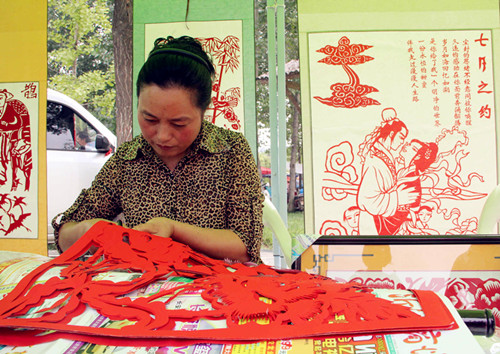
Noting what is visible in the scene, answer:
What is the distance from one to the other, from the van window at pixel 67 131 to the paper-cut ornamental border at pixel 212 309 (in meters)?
2.09

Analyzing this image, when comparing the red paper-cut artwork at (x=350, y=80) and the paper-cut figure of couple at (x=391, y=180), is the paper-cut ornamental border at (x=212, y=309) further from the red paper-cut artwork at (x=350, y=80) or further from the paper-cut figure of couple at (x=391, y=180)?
the red paper-cut artwork at (x=350, y=80)

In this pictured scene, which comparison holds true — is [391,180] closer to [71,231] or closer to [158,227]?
[158,227]

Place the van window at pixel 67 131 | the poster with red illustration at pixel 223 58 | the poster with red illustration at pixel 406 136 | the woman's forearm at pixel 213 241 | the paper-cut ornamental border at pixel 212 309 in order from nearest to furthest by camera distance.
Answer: the paper-cut ornamental border at pixel 212 309, the woman's forearm at pixel 213 241, the poster with red illustration at pixel 406 136, the poster with red illustration at pixel 223 58, the van window at pixel 67 131

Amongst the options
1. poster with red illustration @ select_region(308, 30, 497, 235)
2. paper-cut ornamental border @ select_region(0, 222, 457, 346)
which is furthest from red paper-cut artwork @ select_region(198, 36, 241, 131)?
paper-cut ornamental border @ select_region(0, 222, 457, 346)

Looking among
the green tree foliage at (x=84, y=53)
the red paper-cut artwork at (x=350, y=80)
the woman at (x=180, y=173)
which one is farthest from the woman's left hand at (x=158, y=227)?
the green tree foliage at (x=84, y=53)

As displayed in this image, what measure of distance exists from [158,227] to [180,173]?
0.31 meters

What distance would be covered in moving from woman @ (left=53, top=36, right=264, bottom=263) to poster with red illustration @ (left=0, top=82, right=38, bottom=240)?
0.95 metres

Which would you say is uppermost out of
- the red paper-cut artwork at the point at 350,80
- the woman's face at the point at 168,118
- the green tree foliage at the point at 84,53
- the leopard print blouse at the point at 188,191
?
the green tree foliage at the point at 84,53

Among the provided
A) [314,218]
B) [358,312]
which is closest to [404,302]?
[358,312]

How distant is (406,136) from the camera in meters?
2.03

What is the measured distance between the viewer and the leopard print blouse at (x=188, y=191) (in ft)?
4.49

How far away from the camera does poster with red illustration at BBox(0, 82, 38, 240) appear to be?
2191 millimetres

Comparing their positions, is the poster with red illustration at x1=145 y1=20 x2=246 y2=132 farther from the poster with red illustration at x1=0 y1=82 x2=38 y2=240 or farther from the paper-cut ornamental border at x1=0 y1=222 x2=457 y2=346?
the paper-cut ornamental border at x1=0 y1=222 x2=457 y2=346

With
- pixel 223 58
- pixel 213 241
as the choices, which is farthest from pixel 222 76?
pixel 213 241
